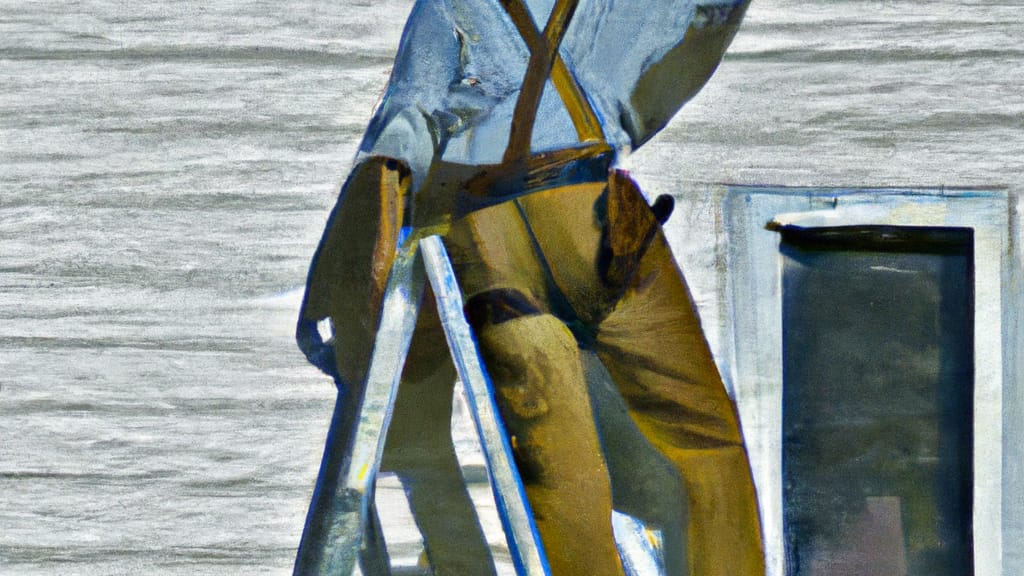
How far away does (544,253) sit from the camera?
1.41 m

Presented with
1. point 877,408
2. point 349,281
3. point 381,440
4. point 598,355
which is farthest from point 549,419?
point 877,408

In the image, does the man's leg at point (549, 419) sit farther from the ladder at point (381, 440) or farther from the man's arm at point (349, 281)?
the man's arm at point (349, 281)

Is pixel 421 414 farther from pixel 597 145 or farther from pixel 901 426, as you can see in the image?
pixel 901 426

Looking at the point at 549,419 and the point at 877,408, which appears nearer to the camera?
the point at 549,419

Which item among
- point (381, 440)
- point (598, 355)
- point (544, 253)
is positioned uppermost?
point (544, 253)

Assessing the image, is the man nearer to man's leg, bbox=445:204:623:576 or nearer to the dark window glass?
man's leg, bbox=445:204:623:576

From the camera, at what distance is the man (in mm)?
1360

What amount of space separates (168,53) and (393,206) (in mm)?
396

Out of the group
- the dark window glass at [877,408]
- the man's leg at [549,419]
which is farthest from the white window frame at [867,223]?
the man's leg at [549,419]

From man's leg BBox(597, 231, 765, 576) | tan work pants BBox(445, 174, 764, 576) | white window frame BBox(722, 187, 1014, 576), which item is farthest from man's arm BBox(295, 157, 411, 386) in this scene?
white window frame BBox(722, 187, 1014, 576)

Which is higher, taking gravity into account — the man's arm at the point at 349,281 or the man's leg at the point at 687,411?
the man's arm at the point at 349,281

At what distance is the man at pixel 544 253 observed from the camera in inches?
53.6

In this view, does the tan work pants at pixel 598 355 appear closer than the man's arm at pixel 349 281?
Yes

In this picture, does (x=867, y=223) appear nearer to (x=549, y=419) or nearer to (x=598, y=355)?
(x=598, y=355)
